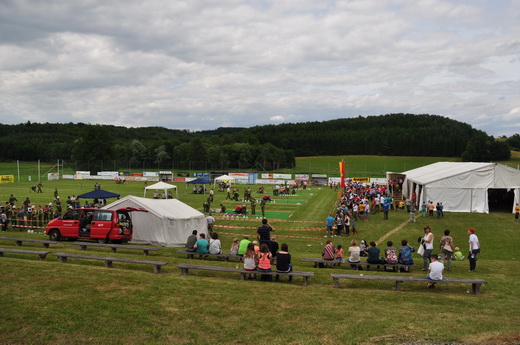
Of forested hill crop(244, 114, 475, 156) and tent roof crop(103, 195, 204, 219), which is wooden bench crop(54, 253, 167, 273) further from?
forested hill crop(244, 114, 475, 156)

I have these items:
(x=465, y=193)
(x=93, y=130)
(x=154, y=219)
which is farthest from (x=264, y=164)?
(x=154, y=219)

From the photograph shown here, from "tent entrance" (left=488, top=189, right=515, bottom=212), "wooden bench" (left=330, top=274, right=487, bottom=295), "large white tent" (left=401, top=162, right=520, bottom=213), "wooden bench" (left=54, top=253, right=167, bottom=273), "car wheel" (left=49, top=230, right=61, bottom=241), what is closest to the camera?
"wooden bench" (left=330, top=274, right=487, bottom=295)

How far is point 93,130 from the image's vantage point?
92062 mm

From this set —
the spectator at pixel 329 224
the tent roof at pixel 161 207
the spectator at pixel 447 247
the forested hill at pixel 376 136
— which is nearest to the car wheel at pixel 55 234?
the tent roof at pixel 161 207

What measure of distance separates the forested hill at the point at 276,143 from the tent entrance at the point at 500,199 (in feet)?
204

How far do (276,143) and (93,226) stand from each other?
5216 inches

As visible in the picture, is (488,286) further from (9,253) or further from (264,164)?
(264,164)

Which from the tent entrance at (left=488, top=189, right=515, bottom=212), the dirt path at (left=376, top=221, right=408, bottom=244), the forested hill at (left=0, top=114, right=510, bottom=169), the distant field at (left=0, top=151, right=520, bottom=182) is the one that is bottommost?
the dirt path at (left=376, top=221, right=408, bottom=244)

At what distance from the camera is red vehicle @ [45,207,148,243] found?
17.9 meters

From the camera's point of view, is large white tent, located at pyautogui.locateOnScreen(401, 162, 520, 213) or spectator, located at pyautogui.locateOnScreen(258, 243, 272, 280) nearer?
spectator, located at pyautogui.locateOnScreen(258, 243, 272, 280)

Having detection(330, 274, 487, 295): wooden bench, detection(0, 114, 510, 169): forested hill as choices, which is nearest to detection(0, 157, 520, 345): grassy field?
detection(330, 274, 487, 295): wooden bench

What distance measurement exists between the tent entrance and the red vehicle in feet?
94.2

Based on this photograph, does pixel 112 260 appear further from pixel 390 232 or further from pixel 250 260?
pixel 390 232

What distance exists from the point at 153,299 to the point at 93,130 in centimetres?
9041
